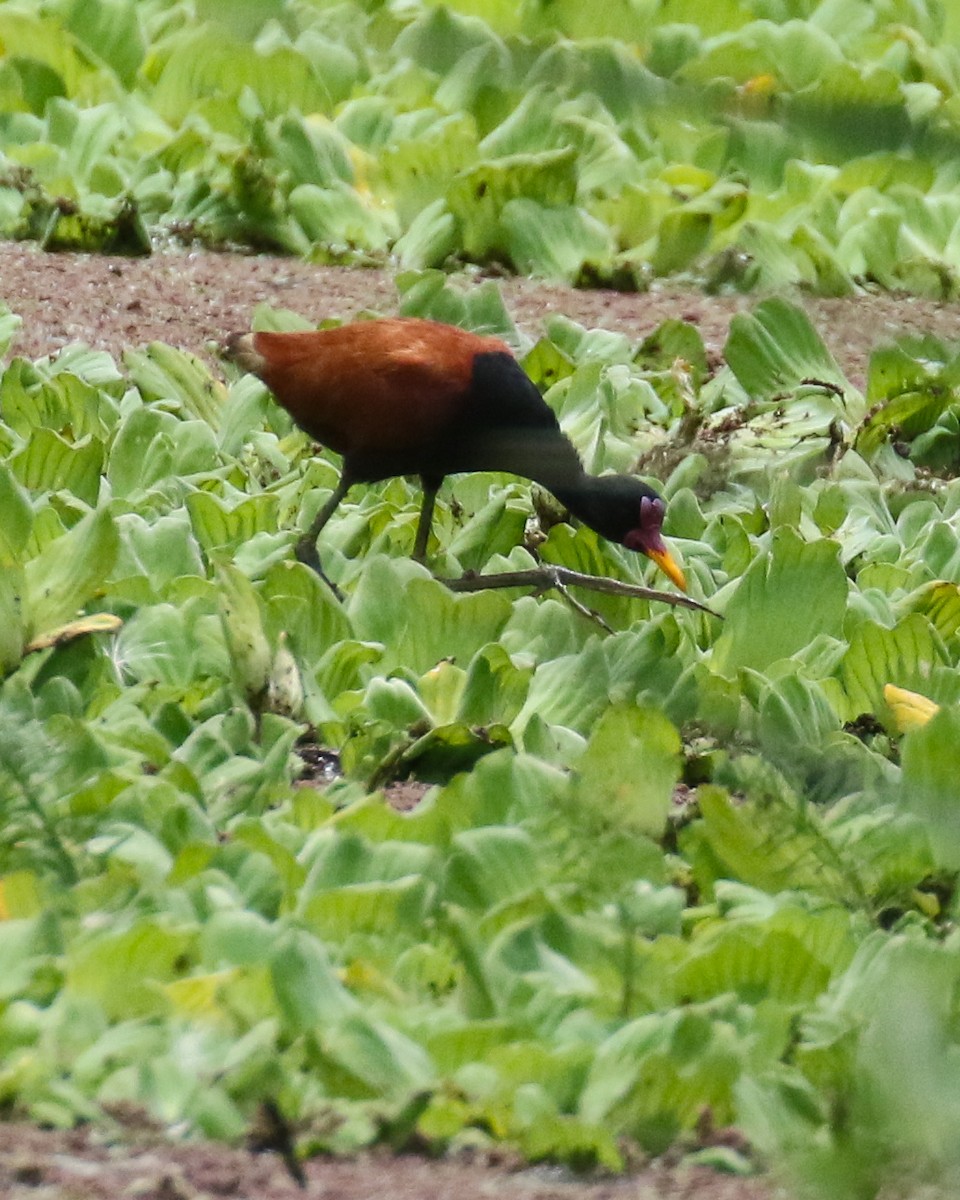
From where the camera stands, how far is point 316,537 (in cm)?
383

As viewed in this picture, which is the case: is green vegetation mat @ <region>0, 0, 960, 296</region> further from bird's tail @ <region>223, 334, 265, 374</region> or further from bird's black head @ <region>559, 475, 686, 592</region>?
bird's black head @ <region>559, 475, 686, 592</region>

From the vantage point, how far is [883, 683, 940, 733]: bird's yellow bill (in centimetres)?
316

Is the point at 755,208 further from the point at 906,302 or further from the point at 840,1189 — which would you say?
the point at 840,1189

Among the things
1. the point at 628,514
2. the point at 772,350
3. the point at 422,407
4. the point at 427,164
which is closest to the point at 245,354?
the point at 422,407

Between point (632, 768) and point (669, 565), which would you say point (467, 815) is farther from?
point (669, 565)

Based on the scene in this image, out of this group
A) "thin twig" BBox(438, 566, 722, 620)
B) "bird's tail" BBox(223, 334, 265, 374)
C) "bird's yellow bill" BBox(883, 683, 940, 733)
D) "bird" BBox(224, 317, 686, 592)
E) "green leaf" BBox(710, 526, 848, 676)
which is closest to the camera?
"bird's yellow bill" BBox(883, 683, 940, 733)

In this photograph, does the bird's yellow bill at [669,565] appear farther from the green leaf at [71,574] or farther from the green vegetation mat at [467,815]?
the green leaf at [71,574]

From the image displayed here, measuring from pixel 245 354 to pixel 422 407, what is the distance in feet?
1.53

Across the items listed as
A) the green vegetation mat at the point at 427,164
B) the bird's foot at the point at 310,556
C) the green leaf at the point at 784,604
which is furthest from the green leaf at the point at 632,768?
the green vegetation mat at the point at 427,164

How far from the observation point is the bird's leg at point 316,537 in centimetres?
367

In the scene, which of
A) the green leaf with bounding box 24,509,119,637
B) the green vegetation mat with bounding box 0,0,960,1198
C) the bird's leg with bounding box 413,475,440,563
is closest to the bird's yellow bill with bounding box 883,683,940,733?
the green vegetation mat with bounding box 0,0,960,1198

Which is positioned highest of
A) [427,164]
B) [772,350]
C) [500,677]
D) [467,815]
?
[467,815]

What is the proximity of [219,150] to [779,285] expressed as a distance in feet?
5.82

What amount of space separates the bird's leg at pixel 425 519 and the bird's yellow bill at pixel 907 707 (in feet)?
3.23
